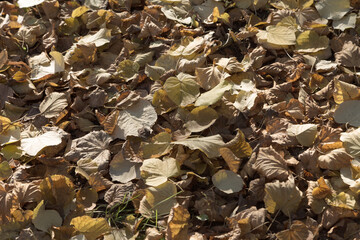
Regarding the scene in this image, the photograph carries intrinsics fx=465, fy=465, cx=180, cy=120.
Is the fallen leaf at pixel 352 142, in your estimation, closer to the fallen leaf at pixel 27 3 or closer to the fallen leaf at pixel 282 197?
the fallen leaf at pixel 282 197

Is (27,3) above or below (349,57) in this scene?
above

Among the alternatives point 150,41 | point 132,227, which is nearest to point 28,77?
point 150,41

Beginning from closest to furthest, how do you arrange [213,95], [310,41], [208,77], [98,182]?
[98,182] → [213,95] → [208,77] → [310,41]

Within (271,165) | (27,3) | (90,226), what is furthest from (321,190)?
(27,3)

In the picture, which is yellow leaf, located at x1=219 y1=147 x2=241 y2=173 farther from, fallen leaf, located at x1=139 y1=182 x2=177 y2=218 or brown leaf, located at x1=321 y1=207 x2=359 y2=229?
brown leaf, located at x1=321 y1=207 x2=359 y2=229

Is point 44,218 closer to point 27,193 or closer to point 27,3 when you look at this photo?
point 27,193

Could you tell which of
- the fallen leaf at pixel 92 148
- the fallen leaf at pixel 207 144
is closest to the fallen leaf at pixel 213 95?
the fallen leaf at pixel 207 144

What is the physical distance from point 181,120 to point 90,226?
1.84ft

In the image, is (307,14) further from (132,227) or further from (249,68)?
(132,227)

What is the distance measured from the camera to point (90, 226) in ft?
5.04

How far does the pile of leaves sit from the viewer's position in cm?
158

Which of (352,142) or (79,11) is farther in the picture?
(79,11)

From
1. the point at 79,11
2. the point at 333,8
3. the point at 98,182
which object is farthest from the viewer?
the point at 79,11

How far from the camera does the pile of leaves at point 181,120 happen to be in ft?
5.19
